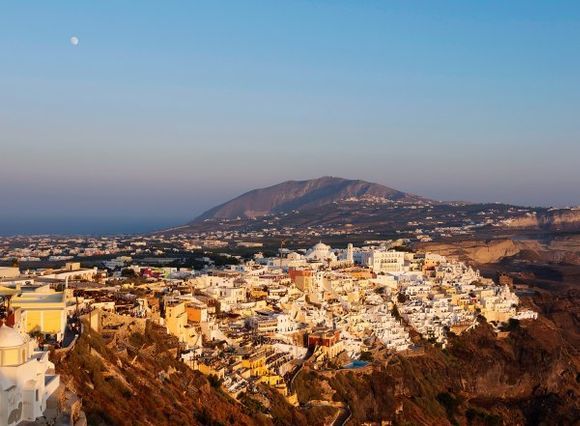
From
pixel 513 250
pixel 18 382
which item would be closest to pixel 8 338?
pixel 18 382

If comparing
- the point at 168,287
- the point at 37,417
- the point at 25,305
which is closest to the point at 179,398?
the point at 25,305

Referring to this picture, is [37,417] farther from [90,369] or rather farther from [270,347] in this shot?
[270,347]

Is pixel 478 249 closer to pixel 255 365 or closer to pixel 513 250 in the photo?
pixel 513 250

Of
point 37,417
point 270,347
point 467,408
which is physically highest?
point 37,417

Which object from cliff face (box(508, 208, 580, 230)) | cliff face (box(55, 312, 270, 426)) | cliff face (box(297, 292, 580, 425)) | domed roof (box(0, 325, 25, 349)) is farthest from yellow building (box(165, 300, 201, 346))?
cliff face (box(508, 208, 580, 230))

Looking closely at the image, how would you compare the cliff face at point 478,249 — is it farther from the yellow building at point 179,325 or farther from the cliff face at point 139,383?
the cliff face at point 139,383

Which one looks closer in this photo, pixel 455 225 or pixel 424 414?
pixel 424 414
